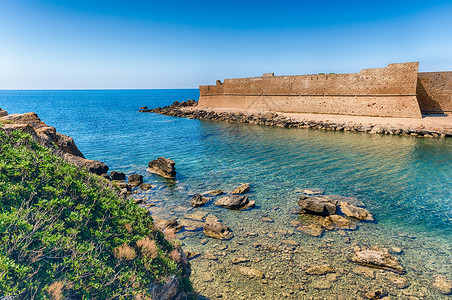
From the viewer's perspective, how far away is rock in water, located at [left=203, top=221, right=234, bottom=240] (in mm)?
8602

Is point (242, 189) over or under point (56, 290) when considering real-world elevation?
under

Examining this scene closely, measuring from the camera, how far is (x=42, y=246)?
3676 millimetres

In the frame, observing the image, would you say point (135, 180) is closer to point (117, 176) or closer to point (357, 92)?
point (117, 176)

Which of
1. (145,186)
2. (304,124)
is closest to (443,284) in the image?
(145,186)

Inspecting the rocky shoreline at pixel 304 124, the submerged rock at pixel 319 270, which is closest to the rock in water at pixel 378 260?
the submerged rock at pixel 319 270

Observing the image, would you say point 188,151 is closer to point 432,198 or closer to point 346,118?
point 432,198

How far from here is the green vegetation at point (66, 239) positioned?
3.40 meters

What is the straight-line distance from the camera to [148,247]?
4.80m

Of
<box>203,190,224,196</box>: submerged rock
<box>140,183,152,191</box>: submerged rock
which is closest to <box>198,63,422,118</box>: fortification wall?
<box>203,190,224,196</box>: submerged rock

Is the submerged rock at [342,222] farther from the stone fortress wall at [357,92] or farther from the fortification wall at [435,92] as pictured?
the fortification wall at [435,92]

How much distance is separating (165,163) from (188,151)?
6244 millimetres

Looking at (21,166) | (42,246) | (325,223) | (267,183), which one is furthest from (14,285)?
(267,183)

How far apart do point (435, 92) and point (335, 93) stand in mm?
12434

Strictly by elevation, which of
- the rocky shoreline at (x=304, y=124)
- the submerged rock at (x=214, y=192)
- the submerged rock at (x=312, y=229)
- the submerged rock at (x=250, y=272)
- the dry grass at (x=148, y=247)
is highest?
Result: the rocky shoreline at (x=304, y=124)
